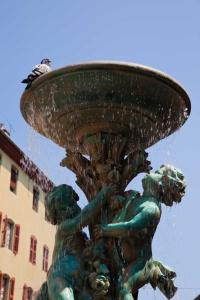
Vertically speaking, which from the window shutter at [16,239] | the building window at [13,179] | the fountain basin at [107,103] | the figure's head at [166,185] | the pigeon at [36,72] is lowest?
the figure's head at [166,185]

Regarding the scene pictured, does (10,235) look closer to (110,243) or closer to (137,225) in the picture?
(110,243)

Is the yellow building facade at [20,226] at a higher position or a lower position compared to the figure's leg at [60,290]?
higher

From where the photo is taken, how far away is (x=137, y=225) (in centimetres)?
578

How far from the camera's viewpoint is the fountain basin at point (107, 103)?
6379mm

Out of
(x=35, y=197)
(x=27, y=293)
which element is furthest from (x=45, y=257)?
(x=35, y=197)

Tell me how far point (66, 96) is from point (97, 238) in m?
1.60

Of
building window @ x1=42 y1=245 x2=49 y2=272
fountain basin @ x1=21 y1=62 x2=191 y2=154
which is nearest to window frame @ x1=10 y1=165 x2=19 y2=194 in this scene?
building window @ x1=42 y1=245 x2=49 y2=272

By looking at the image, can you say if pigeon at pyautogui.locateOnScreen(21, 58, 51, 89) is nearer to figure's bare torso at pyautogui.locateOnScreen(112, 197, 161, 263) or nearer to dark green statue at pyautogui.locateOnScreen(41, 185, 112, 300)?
dark green statue at pyautogui.locateOnScreen(41, 185, 112, 300)

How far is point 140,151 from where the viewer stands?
21.9ft

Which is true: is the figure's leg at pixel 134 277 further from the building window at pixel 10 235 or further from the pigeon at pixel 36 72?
the building window at pixel 10 235

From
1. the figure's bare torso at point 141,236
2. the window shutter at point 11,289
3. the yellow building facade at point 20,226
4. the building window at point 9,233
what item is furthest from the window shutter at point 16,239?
the figure's bare torso at point 141,236

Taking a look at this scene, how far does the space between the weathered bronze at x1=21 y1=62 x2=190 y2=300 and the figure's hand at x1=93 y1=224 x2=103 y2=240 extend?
1 centimetres

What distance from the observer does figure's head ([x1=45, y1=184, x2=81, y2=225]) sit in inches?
242

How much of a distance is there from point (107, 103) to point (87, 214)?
1300mm
